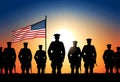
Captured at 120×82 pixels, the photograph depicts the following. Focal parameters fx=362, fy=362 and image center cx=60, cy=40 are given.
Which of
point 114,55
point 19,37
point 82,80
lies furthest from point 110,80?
point 19,37

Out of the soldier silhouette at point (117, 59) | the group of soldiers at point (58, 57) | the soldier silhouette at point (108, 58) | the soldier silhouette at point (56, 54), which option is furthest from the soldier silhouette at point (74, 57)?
the soldier silhouette at point (117, 59)

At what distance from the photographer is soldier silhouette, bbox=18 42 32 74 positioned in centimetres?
2117

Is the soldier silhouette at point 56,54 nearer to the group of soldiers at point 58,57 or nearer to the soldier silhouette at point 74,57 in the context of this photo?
the group of soldiers at point 58,57

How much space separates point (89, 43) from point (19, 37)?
639 cm

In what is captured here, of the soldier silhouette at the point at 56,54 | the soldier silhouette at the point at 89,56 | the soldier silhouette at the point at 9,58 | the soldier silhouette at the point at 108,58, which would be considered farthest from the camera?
the soldier silhouette at the point at 108,58

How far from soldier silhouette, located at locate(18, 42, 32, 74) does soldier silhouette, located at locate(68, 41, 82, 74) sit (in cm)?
264

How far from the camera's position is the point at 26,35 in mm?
24875

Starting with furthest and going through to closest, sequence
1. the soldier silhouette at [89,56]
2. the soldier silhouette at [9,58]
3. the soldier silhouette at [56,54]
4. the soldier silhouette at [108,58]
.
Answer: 1. the soldier silhouette at [108,58]
2. the soldier silhouette at [9,58]
3. the soldier silhouette at [89,56]
4. the soldier silhouette at [56,54]

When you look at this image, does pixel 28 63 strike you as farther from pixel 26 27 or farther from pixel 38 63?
pixel 26 27

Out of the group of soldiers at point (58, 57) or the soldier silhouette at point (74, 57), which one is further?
the soldier silhouette at point (74, 57)

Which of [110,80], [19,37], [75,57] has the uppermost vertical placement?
[19,37]

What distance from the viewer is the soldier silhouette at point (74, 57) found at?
20.0 metres

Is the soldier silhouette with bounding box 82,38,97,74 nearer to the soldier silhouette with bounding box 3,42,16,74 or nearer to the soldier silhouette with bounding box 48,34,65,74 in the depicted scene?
the soldier silhouette with bounding box 48,34,65,74

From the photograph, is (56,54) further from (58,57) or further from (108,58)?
(108,58)
